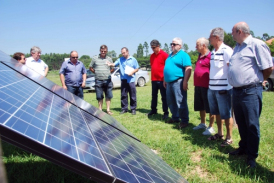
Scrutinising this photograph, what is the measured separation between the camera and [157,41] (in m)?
5.90

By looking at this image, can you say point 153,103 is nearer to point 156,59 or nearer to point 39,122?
point 156,59

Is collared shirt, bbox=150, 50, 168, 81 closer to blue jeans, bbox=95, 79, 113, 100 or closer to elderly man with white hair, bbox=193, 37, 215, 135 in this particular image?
blue jeans, bbox=95, 79, 113, 100

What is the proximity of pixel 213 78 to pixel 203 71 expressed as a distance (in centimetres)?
56

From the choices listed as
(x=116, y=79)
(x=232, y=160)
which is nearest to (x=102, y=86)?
(x=232, y=160)

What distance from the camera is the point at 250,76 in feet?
9.32

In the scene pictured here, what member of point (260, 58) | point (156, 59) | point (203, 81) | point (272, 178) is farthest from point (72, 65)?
point (272, 178)

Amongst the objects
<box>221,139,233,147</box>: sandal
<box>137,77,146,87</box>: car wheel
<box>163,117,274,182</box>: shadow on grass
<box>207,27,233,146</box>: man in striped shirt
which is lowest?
<box>163,117,274,182</box>: shadow on grass

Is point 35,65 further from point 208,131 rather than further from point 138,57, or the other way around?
point 138,57

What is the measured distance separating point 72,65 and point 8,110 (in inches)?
202

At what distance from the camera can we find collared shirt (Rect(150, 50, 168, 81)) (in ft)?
19.4

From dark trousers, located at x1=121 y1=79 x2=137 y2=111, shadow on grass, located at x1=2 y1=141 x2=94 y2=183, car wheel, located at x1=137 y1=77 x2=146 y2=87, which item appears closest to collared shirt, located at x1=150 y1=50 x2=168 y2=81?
dark trousers, located at x1=121 y1=79 x2=137 y2=111

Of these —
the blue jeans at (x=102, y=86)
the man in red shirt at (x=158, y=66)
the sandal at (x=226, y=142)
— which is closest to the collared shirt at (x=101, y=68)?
the blue jeans at (x=102, y=86)

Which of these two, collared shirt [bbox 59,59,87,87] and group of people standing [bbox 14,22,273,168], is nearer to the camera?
group of people standing [bbox 14,22,273,168]

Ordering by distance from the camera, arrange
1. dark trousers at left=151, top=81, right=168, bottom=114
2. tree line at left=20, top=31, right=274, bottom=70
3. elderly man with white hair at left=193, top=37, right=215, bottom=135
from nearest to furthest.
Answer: elderly man with white hair at left=193, top=37, right=215, bottom=135
dark trousers at left=151, top=81, right=168, bottom=114
tree line at left=20, top=31, right=274, bottom=70
